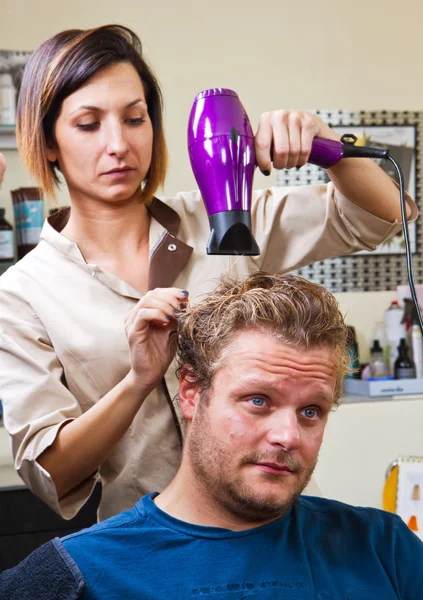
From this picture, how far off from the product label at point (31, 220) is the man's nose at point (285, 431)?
7.46ft

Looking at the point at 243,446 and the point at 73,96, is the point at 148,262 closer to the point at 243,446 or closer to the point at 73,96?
the point at 73,96

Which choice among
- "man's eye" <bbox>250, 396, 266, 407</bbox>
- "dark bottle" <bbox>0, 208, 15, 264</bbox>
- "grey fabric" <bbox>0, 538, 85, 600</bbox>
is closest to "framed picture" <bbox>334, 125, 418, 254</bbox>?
"dark bottle" <bbox>0, 208, 15, 264</bbox>

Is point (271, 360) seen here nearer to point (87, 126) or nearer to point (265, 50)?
point (87, 126)

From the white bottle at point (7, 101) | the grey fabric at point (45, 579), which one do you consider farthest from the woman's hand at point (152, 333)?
the white bottle at point (7, 101)

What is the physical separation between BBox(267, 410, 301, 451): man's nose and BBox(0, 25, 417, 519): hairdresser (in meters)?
0.26

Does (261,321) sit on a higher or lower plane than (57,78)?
lower

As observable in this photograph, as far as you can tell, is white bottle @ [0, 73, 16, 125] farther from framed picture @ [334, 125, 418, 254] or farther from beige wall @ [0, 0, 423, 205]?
framed picture @ [334, 125, 418, 254]

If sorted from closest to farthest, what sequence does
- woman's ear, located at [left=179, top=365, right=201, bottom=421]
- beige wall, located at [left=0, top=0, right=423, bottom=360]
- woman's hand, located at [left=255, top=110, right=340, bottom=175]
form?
woman's hand, located at [left=255, top=110, right=340, bottom=175] → woman's ear, located at [left=179, top=365, right=201, bottom=421] → beige wall, located at [left=0, top=0, right=423, bottom=360]

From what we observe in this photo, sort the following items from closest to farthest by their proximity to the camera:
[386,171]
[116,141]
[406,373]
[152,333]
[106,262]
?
[152,333]
[116,141]
[106,262]
[406,373]
[386,171]

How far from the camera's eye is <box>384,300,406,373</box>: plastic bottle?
12.3 feet

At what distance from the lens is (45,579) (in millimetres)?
1223

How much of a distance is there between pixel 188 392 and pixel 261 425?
0.21 metres

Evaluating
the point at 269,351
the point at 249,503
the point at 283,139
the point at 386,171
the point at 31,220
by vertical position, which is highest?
the point at 283,139

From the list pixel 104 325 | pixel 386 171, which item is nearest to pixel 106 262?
pixel 104 325
